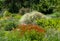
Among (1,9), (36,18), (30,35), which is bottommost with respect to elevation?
(1,9)

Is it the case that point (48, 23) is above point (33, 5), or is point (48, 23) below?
above

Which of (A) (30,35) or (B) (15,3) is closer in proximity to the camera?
(A) (30,35)

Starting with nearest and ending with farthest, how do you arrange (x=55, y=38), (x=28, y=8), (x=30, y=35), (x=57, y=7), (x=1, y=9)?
(x=55, y=38) → (x=30, y=35) → (x=57, y=7) → (x=28, y=8) → (x=1, y=9)

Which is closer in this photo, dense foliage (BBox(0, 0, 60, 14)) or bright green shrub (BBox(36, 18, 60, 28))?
bright green shrub (BBox(36, 18, 60, 28))

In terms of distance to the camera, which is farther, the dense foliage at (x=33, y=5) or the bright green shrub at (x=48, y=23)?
the dense foliage at (x=33, y=5)

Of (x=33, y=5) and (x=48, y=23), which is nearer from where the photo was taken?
(x=48, y=23)

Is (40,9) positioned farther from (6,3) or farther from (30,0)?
(6,3)

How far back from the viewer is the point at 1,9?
3491 cm

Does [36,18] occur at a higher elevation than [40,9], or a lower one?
higher

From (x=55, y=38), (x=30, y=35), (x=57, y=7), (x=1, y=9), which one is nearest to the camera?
(x=55, y=38)

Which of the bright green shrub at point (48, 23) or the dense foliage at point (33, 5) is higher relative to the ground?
the bright green shrub at point (48, 23)

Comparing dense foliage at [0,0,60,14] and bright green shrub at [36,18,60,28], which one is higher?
bright green shrub at [36,18,60,28]

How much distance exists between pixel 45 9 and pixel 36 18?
10.5 meters

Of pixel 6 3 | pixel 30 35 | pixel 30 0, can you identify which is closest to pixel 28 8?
pixel 30 0
